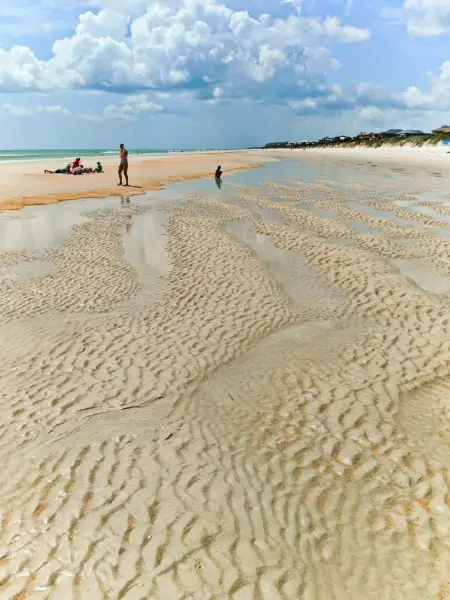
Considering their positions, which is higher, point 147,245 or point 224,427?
point 147,245

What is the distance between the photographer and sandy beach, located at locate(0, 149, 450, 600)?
416 centimetres

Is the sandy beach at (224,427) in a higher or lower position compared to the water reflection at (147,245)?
lower

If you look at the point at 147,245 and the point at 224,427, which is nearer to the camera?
the point at 224,427

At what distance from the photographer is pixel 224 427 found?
621 cm

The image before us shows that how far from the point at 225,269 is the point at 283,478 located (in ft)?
27.2

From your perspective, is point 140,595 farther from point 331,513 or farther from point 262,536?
point 331,513

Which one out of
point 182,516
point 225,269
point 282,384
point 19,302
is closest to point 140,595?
point 182,516

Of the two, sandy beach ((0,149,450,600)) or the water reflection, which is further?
the water reflection

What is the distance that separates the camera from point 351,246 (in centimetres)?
1574

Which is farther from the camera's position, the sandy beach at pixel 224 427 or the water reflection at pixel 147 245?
the water reflection at pixel 147 245

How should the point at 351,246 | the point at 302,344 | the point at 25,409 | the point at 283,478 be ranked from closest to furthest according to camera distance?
the point at 283,478 → the point at 25,409 → the point at 302,344 → the point at 351,246

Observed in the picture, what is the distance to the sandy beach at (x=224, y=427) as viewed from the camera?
164 inches

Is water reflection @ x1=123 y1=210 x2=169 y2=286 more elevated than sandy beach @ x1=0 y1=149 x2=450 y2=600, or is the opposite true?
water reflection @ x1=123 y1=210 x2=169 y2=286

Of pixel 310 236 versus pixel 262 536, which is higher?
pixel 310 236
